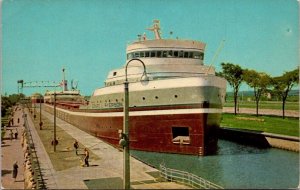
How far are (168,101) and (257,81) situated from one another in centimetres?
2748

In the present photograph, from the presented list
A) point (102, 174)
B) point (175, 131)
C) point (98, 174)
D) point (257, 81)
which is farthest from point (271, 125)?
point (98, 174)

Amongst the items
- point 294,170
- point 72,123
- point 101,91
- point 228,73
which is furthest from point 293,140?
point 72,123

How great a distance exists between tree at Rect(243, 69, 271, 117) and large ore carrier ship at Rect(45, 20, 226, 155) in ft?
64.6

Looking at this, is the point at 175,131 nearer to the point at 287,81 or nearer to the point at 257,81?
the point at 287,81

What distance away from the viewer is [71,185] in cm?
1475

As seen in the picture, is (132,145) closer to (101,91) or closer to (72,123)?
(101,91)

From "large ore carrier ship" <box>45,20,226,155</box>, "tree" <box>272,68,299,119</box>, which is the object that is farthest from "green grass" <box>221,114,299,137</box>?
"large ore carrier ship" <box>45,20,226,155</box>

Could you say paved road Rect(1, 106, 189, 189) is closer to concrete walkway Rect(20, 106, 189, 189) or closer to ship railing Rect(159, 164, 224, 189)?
concrete walkway Rect(20, 106, 189, 189)

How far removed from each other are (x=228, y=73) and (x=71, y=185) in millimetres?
41299

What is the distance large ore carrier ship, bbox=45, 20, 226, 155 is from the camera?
23.1 m

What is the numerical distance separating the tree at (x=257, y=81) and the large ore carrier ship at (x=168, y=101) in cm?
1969

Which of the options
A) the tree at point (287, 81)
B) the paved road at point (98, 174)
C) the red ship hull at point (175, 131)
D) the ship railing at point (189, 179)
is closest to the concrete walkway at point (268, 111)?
the tree at point (287, 81)

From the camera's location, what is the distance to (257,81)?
158 ft

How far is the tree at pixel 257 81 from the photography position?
4624cm
